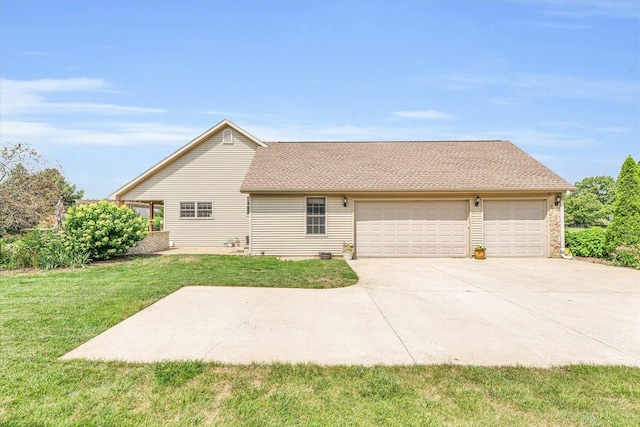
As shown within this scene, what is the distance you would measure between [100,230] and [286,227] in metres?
6.59

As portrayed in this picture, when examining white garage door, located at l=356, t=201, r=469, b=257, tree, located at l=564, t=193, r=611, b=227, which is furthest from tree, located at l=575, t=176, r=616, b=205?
white garage door, located at l=356, t=201, r=469, b=257

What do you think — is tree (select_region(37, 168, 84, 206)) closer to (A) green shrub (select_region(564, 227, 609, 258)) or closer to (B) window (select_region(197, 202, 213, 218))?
(B) window (select_region(197, 202, 213, 218))

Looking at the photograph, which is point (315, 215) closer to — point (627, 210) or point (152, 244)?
point (152, 244)

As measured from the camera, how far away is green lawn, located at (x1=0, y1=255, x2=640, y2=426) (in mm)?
2424

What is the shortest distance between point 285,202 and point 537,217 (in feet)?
34.4

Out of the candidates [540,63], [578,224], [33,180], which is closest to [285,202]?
[540,63]

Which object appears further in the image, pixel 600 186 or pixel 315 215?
pixel 600 186

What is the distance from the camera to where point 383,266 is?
34.2ft

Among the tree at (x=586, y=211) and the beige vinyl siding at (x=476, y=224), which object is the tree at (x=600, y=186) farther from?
the beige vinyl siding at (x=476, y=224)

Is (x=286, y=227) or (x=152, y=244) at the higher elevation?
(x=286, y=227)

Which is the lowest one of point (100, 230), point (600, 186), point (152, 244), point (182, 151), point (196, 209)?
point (152, 244)

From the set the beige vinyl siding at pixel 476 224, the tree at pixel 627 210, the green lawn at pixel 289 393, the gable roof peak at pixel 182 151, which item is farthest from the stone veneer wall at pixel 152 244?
the tree at pixel 627 210

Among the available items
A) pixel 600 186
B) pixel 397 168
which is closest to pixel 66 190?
pixel 397 168

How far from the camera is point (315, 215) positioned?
12906 millimetres
